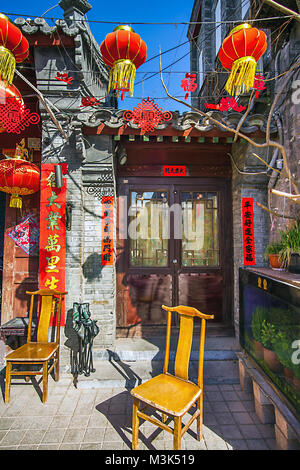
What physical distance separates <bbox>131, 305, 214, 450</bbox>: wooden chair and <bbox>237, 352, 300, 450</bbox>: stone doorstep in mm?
849

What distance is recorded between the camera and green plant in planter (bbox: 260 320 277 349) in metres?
3.08

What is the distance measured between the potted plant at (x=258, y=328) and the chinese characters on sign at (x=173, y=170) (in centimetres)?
322

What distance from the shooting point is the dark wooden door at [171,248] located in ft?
17.6

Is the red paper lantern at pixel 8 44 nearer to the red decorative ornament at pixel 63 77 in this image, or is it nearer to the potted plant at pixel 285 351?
the red decorative ornament at pixel 63 77

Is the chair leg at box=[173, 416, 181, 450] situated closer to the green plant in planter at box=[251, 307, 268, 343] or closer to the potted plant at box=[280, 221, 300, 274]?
the green plant in planter at box=[251, 307, 268, 343]

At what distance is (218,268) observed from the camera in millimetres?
Result: 5410

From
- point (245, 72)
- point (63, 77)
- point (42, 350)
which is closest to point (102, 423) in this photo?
point (42, 350)

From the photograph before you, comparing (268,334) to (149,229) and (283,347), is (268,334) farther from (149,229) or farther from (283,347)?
(149,229)

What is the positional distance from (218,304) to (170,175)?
3.10 m

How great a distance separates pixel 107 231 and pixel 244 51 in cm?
352

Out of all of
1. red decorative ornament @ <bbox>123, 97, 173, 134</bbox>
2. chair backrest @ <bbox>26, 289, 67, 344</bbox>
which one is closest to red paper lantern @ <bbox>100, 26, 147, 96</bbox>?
red decorative ornament @ <bbox>123, 97, 173, 134</bbox>

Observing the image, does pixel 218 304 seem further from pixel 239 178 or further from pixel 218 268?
pixel 239 178
